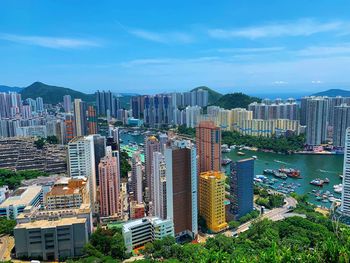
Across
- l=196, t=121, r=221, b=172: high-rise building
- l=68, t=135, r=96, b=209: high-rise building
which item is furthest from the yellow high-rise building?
l=68, t=135, r=96, b=209: high-rise building

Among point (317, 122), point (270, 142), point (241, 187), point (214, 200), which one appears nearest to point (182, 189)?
point (214, 200)

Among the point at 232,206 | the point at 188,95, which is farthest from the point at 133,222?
the point at 188,95

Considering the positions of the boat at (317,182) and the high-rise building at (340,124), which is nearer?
the boat at (317,182)

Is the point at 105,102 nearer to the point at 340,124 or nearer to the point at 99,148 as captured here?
the point at 99,148

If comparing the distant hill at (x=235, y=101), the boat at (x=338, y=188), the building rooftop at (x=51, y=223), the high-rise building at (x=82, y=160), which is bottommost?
the boat at (x=338, y=188)

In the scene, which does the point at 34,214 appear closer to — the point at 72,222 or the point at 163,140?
the point at 72,222

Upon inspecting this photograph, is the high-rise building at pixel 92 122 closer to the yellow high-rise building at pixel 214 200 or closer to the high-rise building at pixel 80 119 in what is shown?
the high-rise building at pixel 80 119

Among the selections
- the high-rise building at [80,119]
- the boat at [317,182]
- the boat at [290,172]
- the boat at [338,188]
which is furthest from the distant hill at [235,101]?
the boat at [338,188]

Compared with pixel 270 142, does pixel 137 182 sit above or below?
above
